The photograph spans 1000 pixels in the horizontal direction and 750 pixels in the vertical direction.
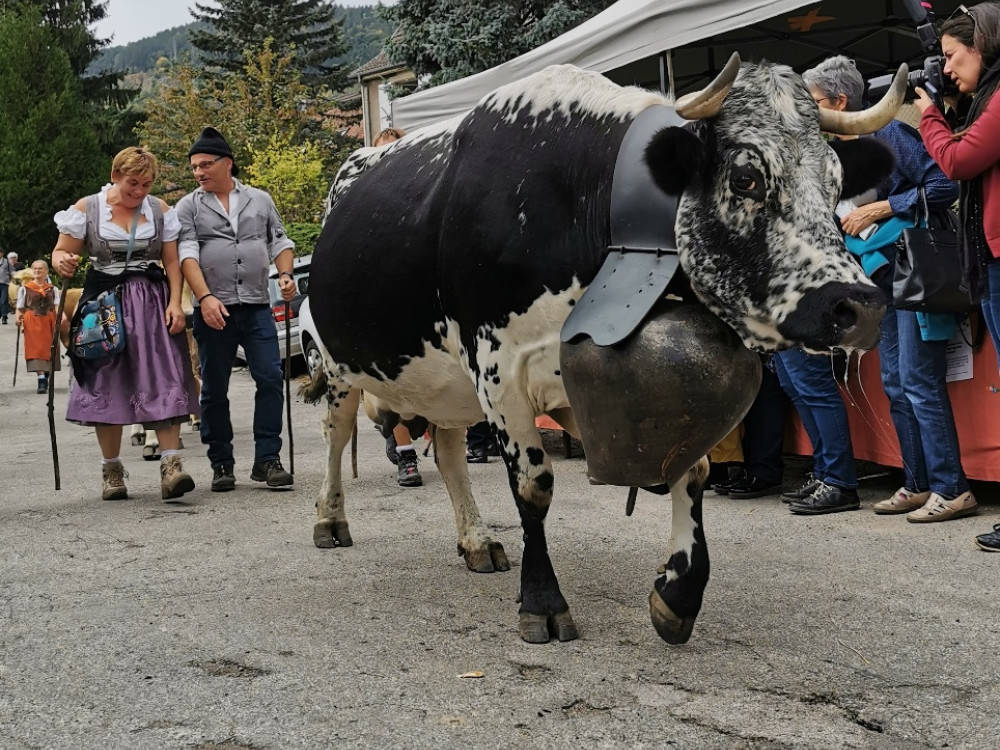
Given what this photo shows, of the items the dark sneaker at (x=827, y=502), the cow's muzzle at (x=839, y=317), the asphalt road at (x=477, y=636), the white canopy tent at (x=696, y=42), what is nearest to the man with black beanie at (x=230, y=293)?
the asphalt road at (x=477, y=636)

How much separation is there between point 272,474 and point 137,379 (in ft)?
3.44

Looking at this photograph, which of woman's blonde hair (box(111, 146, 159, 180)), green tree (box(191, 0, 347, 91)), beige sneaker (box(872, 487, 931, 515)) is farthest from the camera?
green tree (box(191, 0, 347, 91))

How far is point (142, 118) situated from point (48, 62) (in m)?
6.44

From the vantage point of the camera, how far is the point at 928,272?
539 cm

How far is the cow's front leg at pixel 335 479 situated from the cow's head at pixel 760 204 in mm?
2529

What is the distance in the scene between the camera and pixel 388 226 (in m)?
4.66

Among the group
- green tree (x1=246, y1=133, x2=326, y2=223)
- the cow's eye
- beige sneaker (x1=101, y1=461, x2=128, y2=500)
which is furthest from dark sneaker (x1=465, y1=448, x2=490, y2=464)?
green tree (x1=246, y1=133, x2=326, y2=223)

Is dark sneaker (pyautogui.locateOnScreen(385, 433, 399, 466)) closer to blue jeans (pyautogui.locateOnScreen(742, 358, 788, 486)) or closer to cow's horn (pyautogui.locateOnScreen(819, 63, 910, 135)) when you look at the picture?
blue jeans (pyautogui.locateOnScreen(742, 358, 788, 486))

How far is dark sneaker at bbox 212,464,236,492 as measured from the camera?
24.5 feet

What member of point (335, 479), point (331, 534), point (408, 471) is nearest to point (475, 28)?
point (408, 471)

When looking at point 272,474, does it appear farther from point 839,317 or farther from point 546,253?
point 839,317

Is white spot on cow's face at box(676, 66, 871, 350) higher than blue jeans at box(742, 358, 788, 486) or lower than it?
higher

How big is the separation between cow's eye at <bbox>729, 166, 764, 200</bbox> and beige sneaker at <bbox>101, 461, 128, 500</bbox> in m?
5.06

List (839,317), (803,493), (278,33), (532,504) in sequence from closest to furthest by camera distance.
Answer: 1. (839,317)
2. (532,504)
3. (803,493)
4. (278,33)
